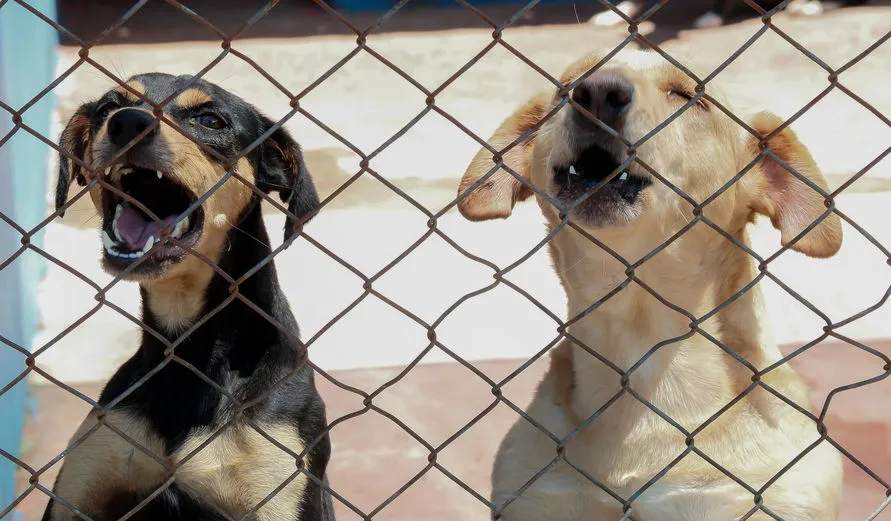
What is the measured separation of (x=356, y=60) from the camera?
9719 mm

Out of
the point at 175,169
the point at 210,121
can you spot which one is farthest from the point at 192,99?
the point at 175,169

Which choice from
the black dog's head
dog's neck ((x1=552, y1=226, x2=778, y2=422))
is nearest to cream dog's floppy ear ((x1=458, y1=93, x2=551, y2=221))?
dog's neck ((x1=552, y1=226, x2=778, y2=422))

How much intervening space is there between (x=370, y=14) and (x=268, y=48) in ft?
5.30

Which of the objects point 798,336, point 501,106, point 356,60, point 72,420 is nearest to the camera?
point 72,420

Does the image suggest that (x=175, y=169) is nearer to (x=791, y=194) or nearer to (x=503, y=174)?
(x=503, y=174)

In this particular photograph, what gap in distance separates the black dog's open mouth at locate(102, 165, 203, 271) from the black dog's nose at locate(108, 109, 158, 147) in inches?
7.5

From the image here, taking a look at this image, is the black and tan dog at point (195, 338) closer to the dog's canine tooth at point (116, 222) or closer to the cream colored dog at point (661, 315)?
the dog's canine tooth at point (116, 222)

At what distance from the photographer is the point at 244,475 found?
10.6 feet

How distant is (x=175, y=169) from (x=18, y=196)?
2.07 m

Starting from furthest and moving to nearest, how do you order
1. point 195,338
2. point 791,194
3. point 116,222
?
1. point 195,338
2. point 116,222
3. point 791,194

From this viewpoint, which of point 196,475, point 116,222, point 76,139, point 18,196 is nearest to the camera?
point 196,475

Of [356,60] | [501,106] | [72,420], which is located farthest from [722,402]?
[356,60]

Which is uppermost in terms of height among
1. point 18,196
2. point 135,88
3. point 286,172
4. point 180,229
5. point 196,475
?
point 135,88

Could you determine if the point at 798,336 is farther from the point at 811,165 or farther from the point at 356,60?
the point at 356,60
